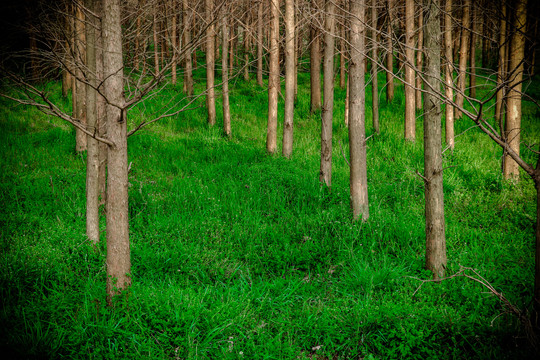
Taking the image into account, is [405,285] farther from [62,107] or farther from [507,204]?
[62,107]

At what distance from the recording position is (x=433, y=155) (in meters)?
3.91

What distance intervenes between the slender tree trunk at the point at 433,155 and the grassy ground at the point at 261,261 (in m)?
0.32

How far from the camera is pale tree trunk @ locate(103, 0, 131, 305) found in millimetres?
3387

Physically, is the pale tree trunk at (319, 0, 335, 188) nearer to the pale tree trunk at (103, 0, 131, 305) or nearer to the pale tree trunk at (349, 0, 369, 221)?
the pale tree trunk at (349, 0, 369, 221)

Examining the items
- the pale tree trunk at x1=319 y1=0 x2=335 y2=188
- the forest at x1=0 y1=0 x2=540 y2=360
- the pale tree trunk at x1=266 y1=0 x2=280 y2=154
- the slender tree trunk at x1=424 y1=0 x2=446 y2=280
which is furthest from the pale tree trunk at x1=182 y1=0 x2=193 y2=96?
the pale tree trunk at x1=319 y1=0 x2=335 y2=188

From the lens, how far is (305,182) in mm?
7008

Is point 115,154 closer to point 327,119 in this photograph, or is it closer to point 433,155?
point 433,155

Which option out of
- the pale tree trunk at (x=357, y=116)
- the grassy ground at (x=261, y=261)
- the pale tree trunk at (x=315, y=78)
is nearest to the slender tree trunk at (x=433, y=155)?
the grassy ground at (x=261, y=261)

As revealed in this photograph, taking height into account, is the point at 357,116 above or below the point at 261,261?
above

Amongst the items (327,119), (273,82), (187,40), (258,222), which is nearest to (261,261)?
(258,222)

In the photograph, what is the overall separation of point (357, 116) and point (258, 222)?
2420mm

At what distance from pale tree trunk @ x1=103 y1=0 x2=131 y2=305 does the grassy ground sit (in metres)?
0.37

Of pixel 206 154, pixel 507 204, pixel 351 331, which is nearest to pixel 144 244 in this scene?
pixel 351 331

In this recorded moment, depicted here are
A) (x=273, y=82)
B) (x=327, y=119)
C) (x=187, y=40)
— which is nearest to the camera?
(x=327, y=119)
